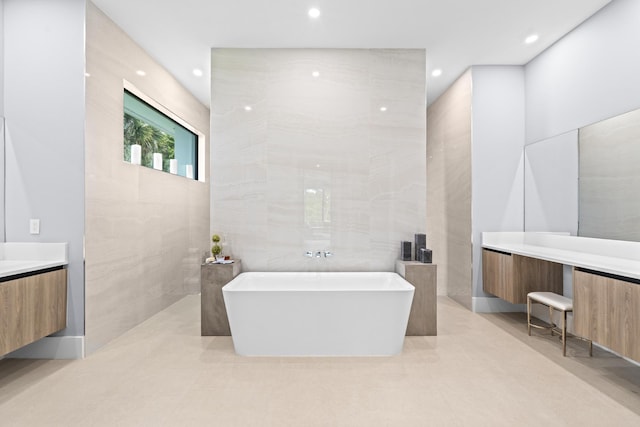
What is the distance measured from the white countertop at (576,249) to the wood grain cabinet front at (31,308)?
157 inches

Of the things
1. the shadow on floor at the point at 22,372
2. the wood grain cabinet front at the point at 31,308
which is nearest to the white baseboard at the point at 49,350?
the shadow on floor at the point at 22,372

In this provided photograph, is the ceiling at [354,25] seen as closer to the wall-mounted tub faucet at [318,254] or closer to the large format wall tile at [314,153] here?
the large format wall tile at [314,153]

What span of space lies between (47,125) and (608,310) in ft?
14.5

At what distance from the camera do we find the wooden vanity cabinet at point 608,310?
6.57 feet

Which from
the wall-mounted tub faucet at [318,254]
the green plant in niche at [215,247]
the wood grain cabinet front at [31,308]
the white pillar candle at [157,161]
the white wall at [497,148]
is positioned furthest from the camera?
the white wall at [497,148]

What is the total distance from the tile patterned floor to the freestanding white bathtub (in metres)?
0.11

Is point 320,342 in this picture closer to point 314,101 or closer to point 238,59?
point 314,101

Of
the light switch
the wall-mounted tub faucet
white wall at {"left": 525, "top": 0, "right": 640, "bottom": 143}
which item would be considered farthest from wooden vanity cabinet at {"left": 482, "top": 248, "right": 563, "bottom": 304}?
the light switch

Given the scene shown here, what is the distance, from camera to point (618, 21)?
8.82 feet

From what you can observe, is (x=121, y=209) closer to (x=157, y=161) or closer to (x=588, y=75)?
(x=157, y=161)

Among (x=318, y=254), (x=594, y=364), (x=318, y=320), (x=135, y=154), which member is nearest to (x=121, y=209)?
(x=135, y=154)

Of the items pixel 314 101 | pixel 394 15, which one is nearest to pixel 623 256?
pixel 394 15

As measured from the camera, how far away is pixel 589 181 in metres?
2.98

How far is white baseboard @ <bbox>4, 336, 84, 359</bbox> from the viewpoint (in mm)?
2631
